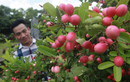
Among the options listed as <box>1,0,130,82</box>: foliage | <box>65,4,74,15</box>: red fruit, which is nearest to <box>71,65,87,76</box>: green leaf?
<box>1,0,130,82</box>: foliage

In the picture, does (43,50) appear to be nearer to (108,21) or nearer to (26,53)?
(108,21)

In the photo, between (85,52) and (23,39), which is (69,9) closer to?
(85,52)

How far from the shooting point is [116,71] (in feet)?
1.47

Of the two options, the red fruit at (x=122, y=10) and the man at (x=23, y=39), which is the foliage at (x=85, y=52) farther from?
the man at (x=23, y=39)

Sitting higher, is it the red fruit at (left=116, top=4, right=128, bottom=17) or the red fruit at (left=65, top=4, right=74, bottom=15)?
the red fruit at (left=65, top=4, right=74, bottom=15)

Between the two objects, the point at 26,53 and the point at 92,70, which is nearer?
the point at 92,70

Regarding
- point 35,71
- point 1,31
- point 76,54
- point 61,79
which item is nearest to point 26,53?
point 35,71

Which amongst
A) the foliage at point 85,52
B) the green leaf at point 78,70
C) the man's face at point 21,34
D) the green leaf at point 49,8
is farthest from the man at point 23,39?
the green leaf at point 49,8

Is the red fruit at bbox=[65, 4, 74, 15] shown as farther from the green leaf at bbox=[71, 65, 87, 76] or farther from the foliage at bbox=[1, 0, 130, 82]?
the green leaf at bbox=[71, 65, 87, 76]

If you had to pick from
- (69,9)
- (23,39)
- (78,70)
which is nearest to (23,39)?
(23,39)

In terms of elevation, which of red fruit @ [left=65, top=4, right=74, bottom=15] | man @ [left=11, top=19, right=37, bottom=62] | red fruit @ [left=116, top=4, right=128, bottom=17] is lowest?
man @ [left=11, top=19, right=37, bottom=62]

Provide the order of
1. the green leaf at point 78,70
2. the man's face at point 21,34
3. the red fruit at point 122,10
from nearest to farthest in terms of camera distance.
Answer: the red fruit at point 122,10
the green leaf at point 78,70
the man's face at point 21,34

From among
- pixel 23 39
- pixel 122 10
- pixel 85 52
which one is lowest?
pixel 23 39

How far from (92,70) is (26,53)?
1899 mm
